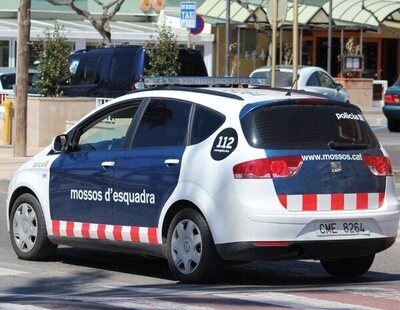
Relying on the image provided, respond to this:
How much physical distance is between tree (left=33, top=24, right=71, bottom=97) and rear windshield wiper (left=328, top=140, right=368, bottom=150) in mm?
15141

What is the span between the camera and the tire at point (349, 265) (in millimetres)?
10078

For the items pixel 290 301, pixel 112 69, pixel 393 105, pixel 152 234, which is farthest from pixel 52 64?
pixel 290 301

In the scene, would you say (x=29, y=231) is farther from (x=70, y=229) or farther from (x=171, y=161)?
(x=171, y=161)

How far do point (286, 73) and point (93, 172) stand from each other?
816 inches

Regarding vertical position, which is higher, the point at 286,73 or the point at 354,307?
the point at 286,73

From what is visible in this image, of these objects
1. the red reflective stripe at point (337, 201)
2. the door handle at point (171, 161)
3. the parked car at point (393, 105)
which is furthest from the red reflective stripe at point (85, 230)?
the parked car at point (393, 105)

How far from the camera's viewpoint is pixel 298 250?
9.20m

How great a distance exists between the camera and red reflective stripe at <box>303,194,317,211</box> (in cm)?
916

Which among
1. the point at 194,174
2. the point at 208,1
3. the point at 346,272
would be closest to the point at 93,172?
the point at 194,174

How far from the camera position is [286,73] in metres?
30.6

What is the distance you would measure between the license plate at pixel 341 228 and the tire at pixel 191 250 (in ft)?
2.83

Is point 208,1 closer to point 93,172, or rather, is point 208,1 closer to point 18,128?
point 18,128

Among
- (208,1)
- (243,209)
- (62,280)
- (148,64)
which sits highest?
(208,1)

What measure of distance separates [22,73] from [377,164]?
41.9 ft
